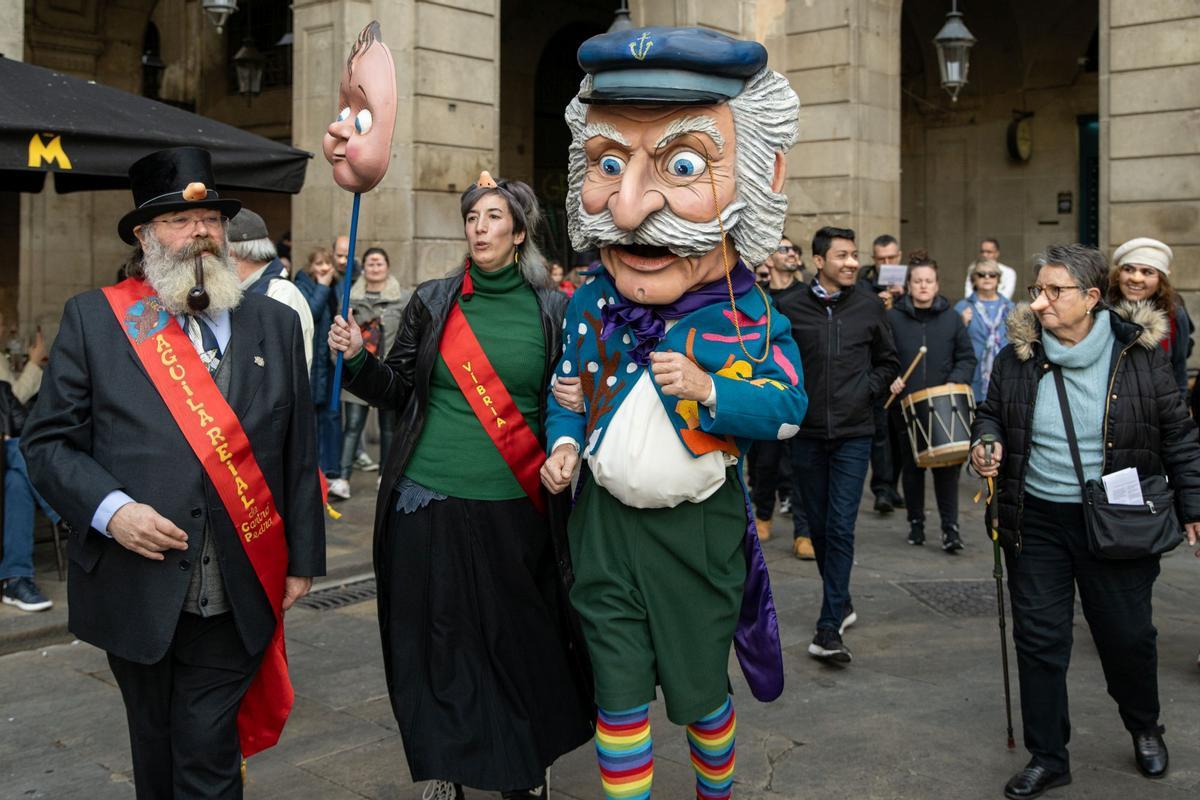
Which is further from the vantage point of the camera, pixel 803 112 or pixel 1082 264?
pixel 803 112

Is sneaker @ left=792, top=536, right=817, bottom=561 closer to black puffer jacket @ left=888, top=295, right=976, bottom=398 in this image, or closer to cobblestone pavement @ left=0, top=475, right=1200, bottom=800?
cobblestone pavement @ left=0, top=475, right=1200, bottom=800

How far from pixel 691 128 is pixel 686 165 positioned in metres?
0.11

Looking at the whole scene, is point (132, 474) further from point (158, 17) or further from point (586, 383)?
point (158, 17)

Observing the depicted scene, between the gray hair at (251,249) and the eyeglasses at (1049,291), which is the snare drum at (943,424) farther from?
the gray hair at (251,249)

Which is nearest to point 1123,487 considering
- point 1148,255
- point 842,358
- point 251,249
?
point 1148,255

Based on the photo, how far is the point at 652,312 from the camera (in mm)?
3932

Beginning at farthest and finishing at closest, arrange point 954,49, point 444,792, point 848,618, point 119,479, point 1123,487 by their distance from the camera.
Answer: point 954,49 → point 848,618 → point 1123,487 → point 444,792 → point 119,479

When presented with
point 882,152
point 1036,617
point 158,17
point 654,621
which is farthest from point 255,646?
point 158,17

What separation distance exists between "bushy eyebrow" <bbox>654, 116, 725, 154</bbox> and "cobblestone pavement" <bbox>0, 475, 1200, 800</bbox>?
7.14 ft

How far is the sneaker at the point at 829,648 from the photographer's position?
6.02 meters

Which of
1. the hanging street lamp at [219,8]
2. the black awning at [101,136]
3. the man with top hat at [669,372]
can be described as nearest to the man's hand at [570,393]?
the man with top hat at [669,372]

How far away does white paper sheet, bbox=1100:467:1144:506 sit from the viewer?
4.45 meters

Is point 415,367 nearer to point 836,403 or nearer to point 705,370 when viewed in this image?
point 705,370

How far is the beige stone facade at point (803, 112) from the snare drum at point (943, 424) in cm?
393
